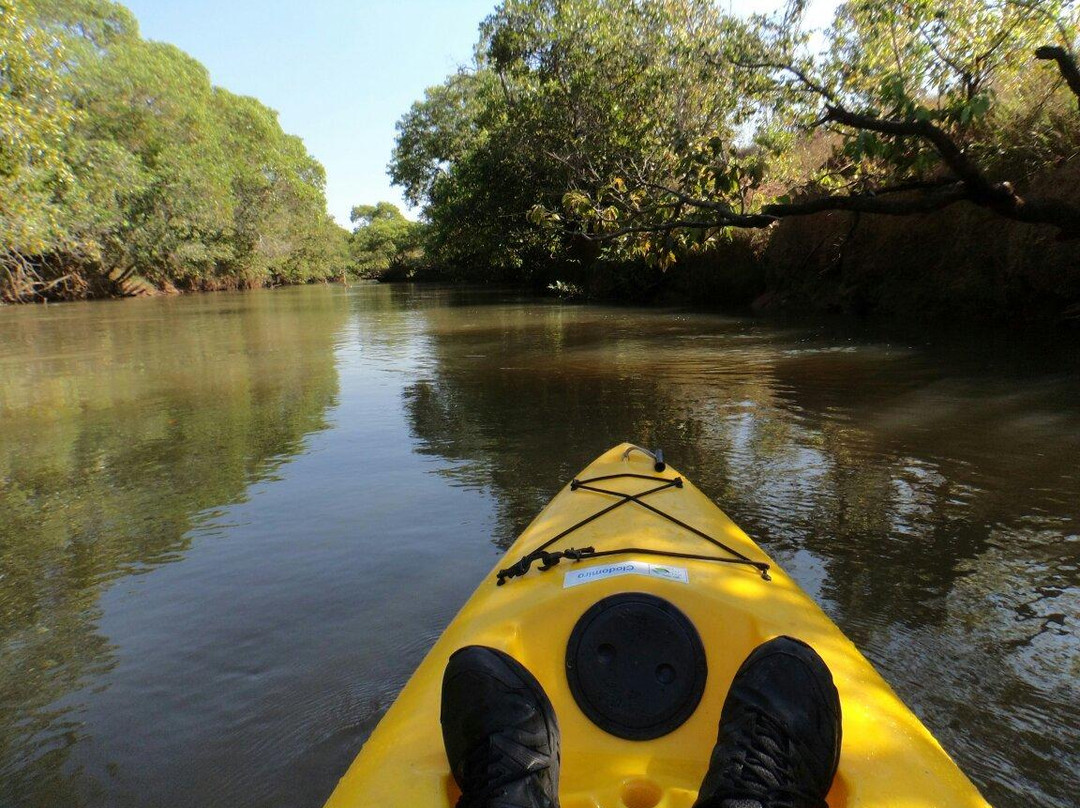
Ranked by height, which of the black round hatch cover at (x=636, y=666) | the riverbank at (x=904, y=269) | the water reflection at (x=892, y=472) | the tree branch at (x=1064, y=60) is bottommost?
the water reflection at (x=892, y=472)

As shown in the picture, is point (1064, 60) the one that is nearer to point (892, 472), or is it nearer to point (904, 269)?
point (892, 472)

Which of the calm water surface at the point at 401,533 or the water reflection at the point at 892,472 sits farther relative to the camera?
the water reflection at the point at 892,472

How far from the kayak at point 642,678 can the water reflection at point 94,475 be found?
122cm

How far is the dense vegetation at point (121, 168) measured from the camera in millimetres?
13383

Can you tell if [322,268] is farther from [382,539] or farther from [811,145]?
[382,539]

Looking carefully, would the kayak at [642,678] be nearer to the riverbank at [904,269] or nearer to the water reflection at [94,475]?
the water reflection at [94,475]

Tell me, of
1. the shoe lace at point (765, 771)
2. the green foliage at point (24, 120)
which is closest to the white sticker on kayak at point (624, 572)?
the shoe lace at point (765, 771)

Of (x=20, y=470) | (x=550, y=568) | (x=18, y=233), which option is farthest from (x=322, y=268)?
(x=550, y=568)

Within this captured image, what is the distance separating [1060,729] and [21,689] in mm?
3438

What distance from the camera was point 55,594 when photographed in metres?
3.23

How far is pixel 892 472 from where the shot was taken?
4.62m

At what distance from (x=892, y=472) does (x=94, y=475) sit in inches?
215

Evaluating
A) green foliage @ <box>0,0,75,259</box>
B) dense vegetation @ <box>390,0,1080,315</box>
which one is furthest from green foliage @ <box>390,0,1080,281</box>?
green foliage @ <box>0,0,75,259</box>

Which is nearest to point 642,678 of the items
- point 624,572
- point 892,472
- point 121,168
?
point 624,572
